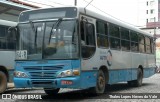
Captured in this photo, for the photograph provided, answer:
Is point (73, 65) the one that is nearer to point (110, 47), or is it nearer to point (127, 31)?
point (110, 47)

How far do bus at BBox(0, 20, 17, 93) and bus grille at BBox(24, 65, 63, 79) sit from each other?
3817mm

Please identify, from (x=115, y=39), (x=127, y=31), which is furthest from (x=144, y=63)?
(x=115, y=39)

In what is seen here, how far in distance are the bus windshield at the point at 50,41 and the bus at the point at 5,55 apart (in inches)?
133

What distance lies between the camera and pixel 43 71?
39.3ft

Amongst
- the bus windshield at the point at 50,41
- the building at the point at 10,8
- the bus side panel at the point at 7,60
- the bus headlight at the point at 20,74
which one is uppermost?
the building at the point at 10,8

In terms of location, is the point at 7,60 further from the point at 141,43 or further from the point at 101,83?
the point at 141,43

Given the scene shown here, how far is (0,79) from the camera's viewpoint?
15.7 meters

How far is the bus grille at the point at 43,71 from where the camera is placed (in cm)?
1183

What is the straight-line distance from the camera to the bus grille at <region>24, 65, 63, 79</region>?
466 inches

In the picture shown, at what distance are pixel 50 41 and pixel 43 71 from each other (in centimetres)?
99

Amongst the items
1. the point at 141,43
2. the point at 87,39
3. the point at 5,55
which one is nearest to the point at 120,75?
the point at 87,39

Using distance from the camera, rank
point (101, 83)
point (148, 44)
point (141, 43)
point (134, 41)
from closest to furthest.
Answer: point (101, 83) → point (134, 41) → point (141, 43) → point (148, 44)

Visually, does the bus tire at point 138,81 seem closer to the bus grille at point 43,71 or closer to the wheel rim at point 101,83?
the wheel rim at point 101,83

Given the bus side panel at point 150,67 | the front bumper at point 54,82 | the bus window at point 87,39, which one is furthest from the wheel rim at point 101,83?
the bus side panel at point 150,67
